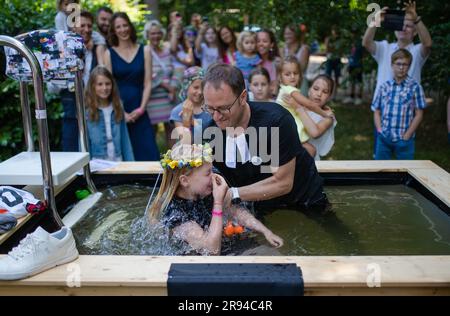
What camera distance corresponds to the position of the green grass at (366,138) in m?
6.59

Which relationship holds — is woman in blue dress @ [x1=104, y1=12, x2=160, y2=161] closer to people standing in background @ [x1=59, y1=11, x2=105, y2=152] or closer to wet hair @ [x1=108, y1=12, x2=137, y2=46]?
wet hair @ [x1=108, y1=12, x2=137, y2=46]

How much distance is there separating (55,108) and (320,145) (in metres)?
2.99

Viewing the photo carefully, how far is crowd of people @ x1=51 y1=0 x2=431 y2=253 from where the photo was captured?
2844 millimetres

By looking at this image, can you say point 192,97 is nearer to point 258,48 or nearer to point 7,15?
point 258,48

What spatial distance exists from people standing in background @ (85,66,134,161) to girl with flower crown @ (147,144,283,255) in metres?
1.84

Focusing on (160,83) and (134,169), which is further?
(160,83)

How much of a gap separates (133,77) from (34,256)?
10.6ft

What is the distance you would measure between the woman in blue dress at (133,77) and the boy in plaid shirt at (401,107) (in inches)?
89.8

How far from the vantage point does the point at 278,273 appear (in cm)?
213

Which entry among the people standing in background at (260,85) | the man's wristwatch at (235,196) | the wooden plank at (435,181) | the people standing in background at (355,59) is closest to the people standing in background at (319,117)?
the people standing in background at (260,85)

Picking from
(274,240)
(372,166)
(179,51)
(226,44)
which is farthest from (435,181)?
(179,51)

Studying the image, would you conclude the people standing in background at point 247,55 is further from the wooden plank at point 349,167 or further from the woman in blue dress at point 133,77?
the wooden plank at point 349,167

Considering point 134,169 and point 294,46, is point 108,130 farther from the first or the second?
point 294,46

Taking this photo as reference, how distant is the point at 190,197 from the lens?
2.87 meters
